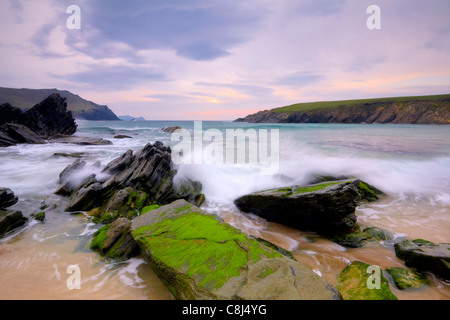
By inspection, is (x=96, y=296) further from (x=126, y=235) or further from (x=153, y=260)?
(x=126, y=235)

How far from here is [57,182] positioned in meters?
10.5

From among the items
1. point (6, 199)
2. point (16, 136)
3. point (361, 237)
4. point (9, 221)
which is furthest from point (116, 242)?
point (16, 136)

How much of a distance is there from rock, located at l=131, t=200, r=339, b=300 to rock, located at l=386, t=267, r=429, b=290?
7.76 ft

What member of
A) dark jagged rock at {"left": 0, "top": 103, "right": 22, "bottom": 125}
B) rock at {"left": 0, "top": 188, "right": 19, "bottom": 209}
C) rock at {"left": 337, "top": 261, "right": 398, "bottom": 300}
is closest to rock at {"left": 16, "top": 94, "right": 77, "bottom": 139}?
dark jagged rock at {"left": 0, "top": 103, "right": 22, "bottom": 125}

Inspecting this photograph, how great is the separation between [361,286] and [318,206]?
9.44 feet

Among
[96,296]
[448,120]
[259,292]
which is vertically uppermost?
[448,120]

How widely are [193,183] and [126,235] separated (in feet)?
17.2

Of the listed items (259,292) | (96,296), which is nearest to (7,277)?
(96,296)

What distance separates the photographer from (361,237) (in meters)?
6.03

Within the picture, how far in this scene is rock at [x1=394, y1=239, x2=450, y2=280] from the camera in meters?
4.28

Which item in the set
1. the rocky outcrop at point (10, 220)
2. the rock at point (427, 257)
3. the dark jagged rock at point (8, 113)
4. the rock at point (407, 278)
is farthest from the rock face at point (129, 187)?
the dark jagged rock at point (8, 113)

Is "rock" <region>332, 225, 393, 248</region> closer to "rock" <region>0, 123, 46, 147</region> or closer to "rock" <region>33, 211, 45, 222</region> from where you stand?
"rock" <region>33, 211, 45, 222</region>

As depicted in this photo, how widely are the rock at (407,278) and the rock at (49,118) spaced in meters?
39.8
